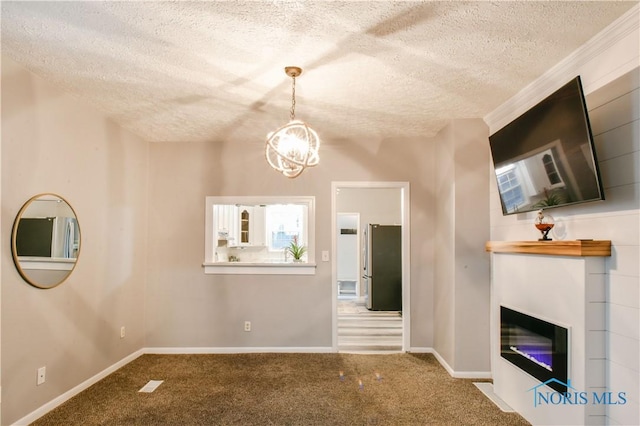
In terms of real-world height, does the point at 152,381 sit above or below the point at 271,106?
below

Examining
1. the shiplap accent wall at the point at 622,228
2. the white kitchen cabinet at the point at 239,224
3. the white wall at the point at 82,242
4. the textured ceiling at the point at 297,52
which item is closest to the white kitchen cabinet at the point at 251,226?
the white kitchen cabinet at the point at 239,224

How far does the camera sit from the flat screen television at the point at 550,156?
216 cm

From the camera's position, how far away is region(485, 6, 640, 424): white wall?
2045mm

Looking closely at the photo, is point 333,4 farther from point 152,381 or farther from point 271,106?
point 152,381

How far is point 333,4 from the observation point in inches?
76.4

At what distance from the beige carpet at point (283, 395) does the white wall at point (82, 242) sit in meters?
0.32

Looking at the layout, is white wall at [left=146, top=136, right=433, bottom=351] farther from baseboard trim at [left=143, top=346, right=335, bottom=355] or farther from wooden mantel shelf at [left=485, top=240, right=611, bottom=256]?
wooden mantel shelf at [left=485, top=240, right=611, bottom=256]

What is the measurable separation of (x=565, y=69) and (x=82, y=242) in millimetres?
4052

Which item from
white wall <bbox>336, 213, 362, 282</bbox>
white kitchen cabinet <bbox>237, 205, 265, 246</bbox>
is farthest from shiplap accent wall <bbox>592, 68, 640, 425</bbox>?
white wall <bbox>336, 213, 362, 282</bbox>

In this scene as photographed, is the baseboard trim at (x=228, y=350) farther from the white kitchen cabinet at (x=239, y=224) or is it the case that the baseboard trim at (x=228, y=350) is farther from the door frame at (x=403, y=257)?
the white kitchen cabinet at (x=239, y=224)

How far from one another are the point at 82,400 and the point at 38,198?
1685 millimetres

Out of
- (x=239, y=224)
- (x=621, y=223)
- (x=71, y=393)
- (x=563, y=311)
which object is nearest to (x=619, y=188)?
(x=621, y=223)

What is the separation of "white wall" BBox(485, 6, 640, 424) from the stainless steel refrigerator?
488 centimetres

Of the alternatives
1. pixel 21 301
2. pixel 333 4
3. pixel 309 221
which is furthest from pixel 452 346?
pixel 21 301
